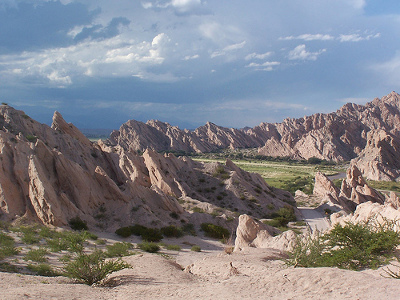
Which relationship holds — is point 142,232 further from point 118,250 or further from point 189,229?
point 118,250

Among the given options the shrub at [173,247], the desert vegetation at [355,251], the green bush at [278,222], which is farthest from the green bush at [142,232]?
the desert vegetation at [355,251]

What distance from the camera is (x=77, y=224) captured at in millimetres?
24328

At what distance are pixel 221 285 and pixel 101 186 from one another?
21023 mm

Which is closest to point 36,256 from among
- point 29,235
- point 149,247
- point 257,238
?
point 29,235

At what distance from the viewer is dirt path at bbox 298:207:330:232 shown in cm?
3681

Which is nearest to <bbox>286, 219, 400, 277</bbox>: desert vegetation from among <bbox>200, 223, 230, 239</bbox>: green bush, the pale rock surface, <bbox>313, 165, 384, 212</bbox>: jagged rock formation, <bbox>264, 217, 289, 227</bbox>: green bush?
the pale rock surface

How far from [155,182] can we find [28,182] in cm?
1786

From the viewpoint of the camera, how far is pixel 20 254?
16.9 m

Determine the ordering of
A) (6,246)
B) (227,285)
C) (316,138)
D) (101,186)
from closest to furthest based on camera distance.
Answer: (227,285) < (6,246) < (101,186) < (316,138)

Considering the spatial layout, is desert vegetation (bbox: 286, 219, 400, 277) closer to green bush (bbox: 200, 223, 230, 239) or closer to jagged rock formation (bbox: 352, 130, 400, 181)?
green bush (bbox: 200, 223, 230, 239)

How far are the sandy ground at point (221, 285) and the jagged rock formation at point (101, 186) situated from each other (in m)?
12.7

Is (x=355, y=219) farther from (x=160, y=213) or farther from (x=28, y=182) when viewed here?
(x=28, y=182)

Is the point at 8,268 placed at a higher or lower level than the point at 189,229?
higher

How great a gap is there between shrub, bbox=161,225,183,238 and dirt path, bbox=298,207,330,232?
17651mm
